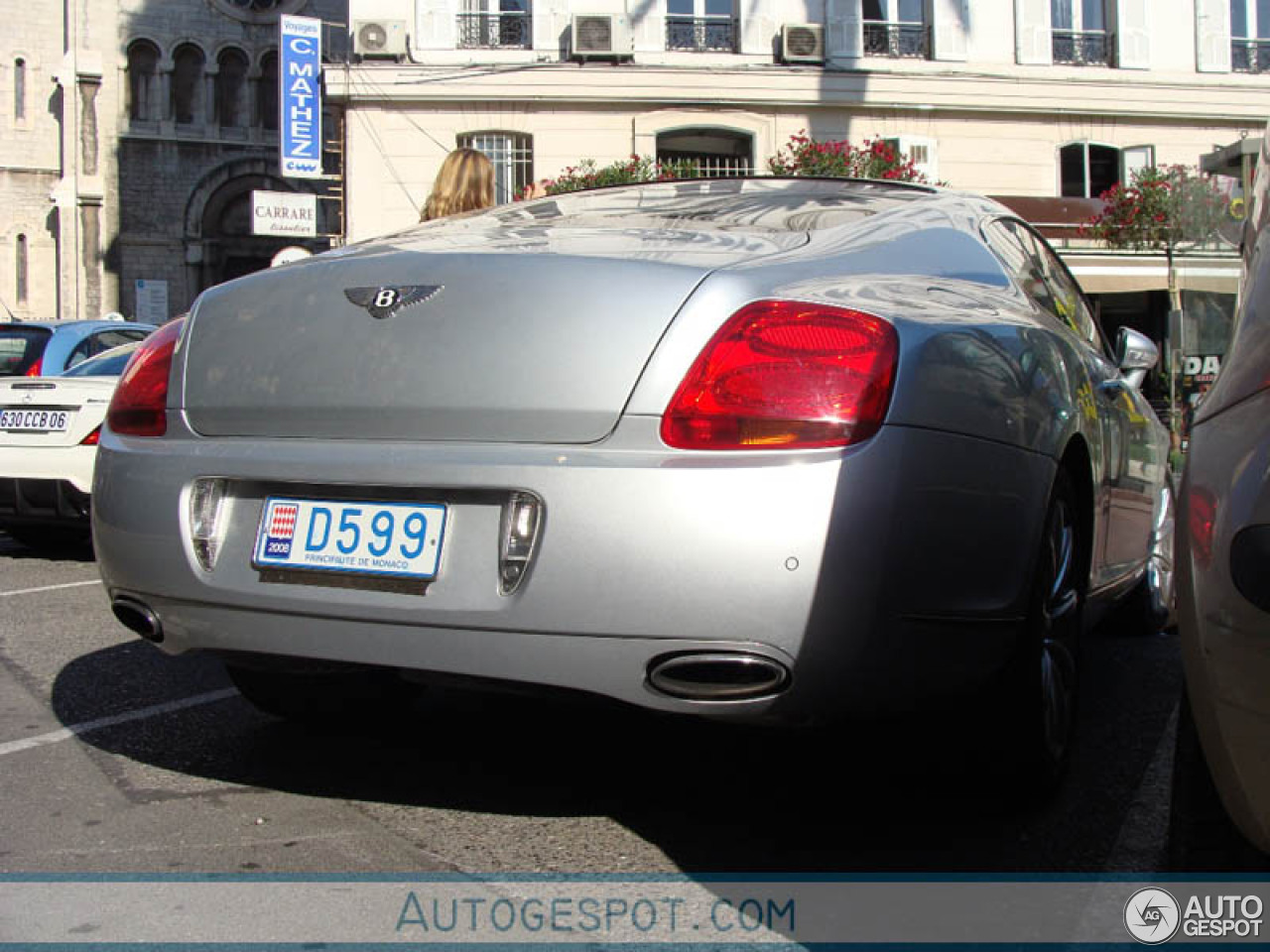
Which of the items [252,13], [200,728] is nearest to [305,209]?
[252,13]

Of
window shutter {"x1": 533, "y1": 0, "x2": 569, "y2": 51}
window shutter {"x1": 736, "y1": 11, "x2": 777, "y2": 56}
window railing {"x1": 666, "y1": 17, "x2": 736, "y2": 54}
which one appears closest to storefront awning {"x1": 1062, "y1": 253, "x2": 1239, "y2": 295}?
window shutter {"x1": 736, "y1": 11, "x2": 777, "y2": 56}

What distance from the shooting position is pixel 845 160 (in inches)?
798

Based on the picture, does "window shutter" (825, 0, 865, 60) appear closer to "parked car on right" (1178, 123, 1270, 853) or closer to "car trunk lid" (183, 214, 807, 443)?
"car trunk lid" (183, 214, 807, 443)

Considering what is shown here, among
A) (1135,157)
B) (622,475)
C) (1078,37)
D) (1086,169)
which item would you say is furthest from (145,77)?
(622,475)

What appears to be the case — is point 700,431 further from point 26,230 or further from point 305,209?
point 26,230

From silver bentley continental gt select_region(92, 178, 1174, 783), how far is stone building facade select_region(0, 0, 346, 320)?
35.7 m

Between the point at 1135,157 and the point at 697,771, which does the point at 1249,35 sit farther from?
the point at 697,771

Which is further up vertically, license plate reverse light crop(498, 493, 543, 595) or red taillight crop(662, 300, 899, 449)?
red taillight crop(662, 300, 899, 449)

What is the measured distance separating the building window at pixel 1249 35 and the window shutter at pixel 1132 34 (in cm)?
175

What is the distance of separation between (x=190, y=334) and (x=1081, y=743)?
2315 millimetres

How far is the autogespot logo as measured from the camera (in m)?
2.19

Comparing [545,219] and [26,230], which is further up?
[26,230]

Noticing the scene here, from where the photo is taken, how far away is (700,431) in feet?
7.55

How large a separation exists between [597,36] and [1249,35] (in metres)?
11.4
